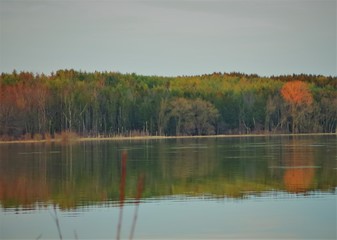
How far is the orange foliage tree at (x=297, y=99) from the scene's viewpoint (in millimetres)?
97188

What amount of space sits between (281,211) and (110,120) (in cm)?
7088

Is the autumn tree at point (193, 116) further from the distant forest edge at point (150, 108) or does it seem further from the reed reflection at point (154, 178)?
the reed reflection at point (154, 178)

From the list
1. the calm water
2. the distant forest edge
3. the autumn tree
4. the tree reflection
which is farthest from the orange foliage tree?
the calm water

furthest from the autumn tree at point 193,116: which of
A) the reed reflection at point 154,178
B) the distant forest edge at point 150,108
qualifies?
the reed reflection at point 154,178

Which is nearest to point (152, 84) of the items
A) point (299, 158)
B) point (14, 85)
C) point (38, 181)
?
point (14, 85)

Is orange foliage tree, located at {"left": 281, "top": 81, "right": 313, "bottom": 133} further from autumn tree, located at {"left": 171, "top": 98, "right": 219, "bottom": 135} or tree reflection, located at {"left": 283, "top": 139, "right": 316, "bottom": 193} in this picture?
tree reflection, located at {"left": 283, "top": 139, "right": 316, "bottom": 193}

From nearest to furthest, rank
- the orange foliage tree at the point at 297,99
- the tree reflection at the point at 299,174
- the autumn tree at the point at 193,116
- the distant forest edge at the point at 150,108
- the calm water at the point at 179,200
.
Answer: the calm water at the point at 179,200 → the tree reflection at the point at 299,174 → the distant forest edge at the point at 150,108 → the autumn tree at the point at 193,116 → the orange foliage tree at the point at 297,99

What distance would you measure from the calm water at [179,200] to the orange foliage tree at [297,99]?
205 feet

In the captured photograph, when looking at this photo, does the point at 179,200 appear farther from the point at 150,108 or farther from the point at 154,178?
the point at 150,108

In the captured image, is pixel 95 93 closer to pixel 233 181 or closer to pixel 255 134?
pixel 255 134

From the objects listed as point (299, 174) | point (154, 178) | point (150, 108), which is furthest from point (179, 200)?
point (150, 108)

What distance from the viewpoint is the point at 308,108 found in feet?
320

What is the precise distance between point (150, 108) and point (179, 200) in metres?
70.2

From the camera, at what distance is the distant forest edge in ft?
266
